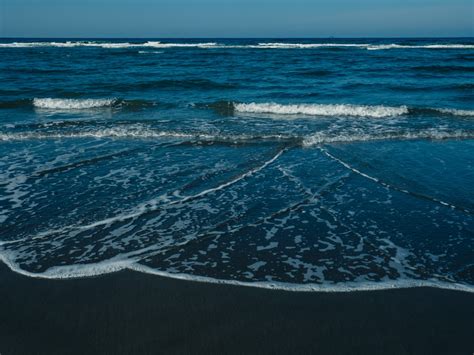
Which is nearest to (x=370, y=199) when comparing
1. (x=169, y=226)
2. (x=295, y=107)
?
(x=169, y=226)

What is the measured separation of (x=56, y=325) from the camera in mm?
3594

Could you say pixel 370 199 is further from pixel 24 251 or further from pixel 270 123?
pixel 270 123

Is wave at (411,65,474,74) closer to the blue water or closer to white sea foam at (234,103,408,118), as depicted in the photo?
the blue water

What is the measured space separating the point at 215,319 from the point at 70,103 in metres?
15.0

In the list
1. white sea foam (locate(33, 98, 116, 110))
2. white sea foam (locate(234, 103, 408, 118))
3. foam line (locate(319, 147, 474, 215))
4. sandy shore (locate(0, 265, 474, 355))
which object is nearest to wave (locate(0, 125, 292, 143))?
foam line (locate(319, 147, 474, 215))

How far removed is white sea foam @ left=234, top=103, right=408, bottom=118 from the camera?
14.1 m

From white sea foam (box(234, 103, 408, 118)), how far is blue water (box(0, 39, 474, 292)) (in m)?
0.07

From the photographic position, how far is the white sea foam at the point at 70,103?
16422mm

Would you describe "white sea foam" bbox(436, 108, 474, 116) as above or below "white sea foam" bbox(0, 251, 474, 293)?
above

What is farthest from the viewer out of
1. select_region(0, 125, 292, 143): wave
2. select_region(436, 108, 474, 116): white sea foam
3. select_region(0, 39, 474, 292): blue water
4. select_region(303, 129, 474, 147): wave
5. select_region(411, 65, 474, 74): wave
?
select_region(411, 65, 474, 74): wave

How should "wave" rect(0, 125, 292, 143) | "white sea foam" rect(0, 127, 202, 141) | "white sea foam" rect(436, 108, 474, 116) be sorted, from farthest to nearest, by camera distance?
1. "white sea foam" rect(436, 108, 474, 116)
2. "white sea foam" rect(0, 127, 202, 141)
3. "wave" rect(0, 125, 292, 143)

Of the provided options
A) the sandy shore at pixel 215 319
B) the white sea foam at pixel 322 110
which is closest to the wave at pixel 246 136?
the white sea foam at pixel 322 110

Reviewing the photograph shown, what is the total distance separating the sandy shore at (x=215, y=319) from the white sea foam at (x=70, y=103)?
13.1 m

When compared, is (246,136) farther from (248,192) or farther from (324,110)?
(324,110)
